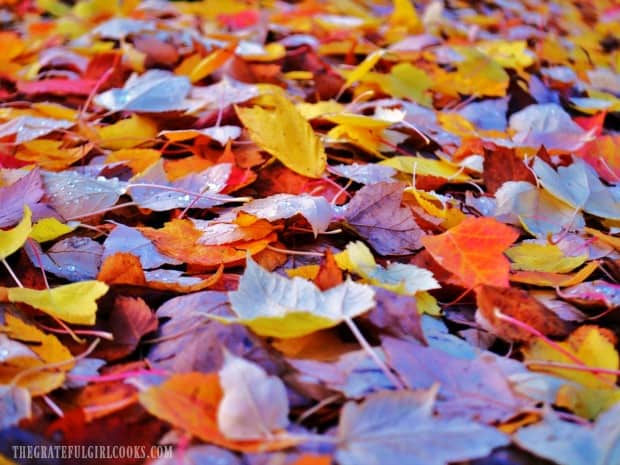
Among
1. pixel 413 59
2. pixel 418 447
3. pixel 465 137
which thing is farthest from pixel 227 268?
pixel 413 59

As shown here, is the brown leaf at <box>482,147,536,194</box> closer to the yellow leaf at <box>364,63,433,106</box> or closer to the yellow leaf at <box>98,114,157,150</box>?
the yellow leaf at <box>364,63,433,106</box>

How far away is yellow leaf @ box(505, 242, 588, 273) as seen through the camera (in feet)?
2.03

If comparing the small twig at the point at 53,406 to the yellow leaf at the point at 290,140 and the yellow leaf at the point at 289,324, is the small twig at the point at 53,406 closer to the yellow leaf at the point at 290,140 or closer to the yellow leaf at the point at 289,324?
the yellow leaf at the point at 289,324

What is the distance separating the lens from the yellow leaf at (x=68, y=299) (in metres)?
0.52

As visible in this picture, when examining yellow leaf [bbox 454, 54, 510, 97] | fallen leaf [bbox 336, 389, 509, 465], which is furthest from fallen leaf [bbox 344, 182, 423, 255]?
yellow leaf [bbox 454, 54, 510, 97]

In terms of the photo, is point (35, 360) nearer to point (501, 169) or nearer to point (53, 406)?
point (53, 406)

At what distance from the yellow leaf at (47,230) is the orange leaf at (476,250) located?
359 millimetres

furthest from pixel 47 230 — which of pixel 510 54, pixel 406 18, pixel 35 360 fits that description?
pixel 406 18

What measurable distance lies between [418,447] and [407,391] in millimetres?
45

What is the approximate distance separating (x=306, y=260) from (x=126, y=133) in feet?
1.26

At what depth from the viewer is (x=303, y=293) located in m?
0.51

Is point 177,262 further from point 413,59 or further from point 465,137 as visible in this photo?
point 413,59

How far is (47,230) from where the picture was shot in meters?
0.64

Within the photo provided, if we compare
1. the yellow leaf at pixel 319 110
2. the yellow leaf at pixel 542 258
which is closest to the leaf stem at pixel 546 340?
the yellow leaf at pixel 542 258
